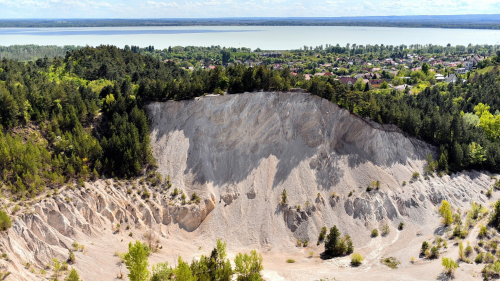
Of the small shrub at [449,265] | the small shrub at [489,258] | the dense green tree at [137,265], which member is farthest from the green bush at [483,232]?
the dense green tree at [137,265]

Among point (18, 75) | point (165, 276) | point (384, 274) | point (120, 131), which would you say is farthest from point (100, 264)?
point (18, 75)

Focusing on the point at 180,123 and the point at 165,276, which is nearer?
the point at 165,276

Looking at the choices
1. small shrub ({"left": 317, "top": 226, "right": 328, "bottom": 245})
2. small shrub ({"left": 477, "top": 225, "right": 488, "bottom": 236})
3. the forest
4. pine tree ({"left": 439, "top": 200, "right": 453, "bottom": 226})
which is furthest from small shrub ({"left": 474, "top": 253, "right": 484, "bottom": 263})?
the forest

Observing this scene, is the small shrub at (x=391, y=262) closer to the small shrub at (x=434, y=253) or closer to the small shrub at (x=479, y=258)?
the small shrub at (x=434, y=253)

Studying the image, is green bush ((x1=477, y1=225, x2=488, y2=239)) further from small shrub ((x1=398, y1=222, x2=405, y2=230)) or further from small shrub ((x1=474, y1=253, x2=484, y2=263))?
small shrub ((x1=398, y1=222, x2=405, y2=230))

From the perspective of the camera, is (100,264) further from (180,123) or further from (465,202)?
(465,202)

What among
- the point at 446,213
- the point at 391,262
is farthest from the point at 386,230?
the point at 446,213
